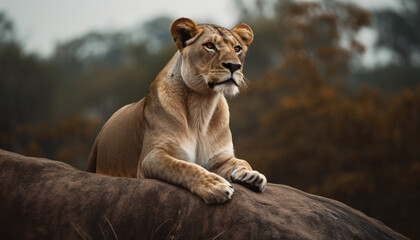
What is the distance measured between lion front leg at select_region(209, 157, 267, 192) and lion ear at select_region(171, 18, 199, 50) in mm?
1351

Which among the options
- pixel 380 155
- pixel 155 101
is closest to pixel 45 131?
pixel 380 155

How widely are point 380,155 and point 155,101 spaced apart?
1371cm

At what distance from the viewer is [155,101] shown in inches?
241

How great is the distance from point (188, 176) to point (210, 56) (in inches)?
50.4

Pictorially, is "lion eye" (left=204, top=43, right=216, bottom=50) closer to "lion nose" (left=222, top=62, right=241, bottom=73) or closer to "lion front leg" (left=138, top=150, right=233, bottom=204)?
"lion nose" (left=222, top=62, right=241, bottom=73)

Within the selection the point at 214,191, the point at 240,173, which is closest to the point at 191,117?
the point at 240,173

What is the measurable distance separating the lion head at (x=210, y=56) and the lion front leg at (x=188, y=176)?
844 millimetres

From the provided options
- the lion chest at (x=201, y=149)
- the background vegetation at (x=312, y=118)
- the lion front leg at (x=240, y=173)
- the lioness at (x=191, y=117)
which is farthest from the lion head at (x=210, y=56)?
the background vegetation at (x=312, y=118)

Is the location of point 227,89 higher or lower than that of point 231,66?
lower

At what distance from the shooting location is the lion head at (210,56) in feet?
18.3

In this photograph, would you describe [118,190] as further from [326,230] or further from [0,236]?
[326,230]

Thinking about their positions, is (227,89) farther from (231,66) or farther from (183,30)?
(183,30)

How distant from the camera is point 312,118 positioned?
71.0 ft

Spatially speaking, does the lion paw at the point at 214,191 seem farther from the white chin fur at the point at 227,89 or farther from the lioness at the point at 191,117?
the white chin fur at the point at 227,89
